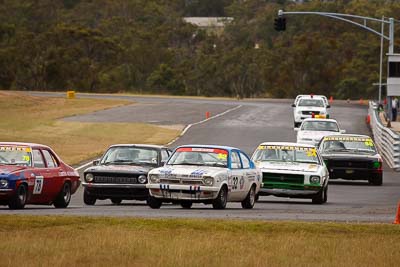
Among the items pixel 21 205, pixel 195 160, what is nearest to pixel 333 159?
pixel 195 160

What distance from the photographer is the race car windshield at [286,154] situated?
84.5ft

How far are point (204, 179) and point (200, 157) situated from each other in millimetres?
1162

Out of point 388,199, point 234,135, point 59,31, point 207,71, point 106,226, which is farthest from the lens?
point 207,71

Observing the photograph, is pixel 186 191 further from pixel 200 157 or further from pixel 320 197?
pixel 320 197

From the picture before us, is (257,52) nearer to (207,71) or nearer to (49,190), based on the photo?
(207,71)

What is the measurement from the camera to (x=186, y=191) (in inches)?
811

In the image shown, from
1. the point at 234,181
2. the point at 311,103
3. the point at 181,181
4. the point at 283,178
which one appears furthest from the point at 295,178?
the point at 311,103

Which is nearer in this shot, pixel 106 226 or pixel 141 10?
pixel 106 226

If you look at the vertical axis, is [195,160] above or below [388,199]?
above

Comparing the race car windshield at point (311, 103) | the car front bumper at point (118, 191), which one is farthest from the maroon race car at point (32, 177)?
the race car windshield at point (311, 103)

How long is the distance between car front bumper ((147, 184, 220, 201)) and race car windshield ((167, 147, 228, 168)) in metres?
0.87

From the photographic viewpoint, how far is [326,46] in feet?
373

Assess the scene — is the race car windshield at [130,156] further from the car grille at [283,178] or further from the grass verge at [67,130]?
the grass verge at [67,130]

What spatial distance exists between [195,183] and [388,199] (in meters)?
7.54
